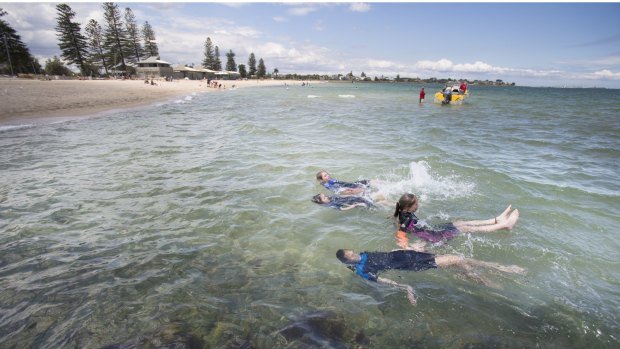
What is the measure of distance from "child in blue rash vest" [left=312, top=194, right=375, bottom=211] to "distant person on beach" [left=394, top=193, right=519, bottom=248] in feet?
4.95

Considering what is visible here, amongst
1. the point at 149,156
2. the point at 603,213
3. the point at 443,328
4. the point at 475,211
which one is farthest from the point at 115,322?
the point at 603,213

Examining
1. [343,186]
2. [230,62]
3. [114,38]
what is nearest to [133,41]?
[114,38]

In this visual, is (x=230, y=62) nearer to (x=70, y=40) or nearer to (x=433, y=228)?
(x=70, y=40)

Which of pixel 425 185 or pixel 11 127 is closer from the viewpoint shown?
pixel 425 185

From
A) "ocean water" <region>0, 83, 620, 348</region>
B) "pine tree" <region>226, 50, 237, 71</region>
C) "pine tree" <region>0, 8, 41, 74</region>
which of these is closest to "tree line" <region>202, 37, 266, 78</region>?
"pine tree" <region>226, 50, 237, 71</region>

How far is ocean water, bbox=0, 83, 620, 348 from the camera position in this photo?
13.0ft

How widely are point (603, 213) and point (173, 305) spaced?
9.64 meters

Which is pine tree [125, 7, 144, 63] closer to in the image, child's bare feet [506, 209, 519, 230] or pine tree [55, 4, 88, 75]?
pine tree [55, 4, 88, 75]

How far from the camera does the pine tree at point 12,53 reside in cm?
6094

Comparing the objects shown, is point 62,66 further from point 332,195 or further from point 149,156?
point 332,195

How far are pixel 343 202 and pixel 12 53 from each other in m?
87.2

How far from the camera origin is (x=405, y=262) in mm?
5301

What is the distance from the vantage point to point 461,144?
15398 mm

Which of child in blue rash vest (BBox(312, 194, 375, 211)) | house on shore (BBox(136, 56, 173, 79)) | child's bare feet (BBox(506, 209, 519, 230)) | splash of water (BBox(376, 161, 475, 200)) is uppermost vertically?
house on shore (BBox(136, 56, 173, 79))
